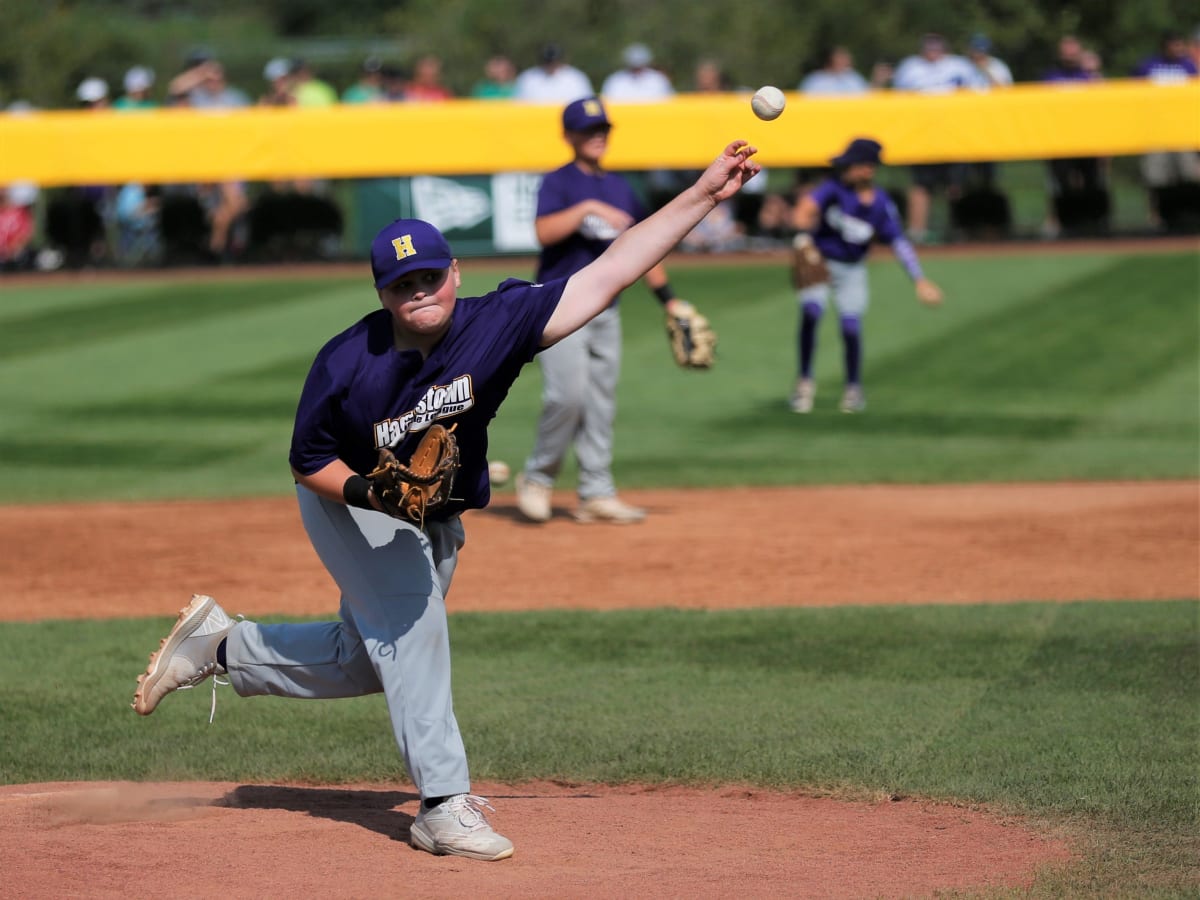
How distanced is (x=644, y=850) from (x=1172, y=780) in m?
1.77

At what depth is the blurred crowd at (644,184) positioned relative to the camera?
2084 centimetres

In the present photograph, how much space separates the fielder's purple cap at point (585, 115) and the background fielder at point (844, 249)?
4.16m

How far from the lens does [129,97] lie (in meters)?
22.0

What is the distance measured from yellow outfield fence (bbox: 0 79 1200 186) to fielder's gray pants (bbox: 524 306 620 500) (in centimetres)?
1029

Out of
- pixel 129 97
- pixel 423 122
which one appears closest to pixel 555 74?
pixel 423 122

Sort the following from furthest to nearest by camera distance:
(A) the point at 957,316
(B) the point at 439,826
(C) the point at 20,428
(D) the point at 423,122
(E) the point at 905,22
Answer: (E) the point at 905,22 → (D) the point at 423,122 → (A) the point at 957,316 → (C) the point at 20,428 → (B) the point at 439,826

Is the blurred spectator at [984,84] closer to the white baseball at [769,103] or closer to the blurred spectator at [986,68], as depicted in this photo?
the blurred spectator at [986,68]

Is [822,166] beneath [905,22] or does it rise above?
beneath

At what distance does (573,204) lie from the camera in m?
9.52

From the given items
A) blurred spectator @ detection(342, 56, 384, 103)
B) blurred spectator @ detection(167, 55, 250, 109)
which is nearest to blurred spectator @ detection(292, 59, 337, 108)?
blurred spectator @ detection(342, 56, 384, 103)

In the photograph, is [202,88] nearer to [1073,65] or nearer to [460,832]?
[1073,65]

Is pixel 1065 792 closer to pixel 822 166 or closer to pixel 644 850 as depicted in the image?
pixel 644 850

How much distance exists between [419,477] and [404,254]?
23.1 inches

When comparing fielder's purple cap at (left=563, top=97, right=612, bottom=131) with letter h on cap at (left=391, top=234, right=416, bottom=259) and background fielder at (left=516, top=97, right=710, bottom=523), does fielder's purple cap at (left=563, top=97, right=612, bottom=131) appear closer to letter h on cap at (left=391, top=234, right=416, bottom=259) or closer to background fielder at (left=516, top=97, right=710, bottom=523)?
background fielder at (left=516, top=97, right=710, bottom=523)
